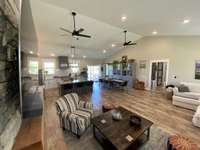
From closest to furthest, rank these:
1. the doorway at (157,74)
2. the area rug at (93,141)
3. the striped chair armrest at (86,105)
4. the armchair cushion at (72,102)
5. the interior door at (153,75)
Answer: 1. the area rug at (93,141)
2. the armchair cushion at (72,102)
3. the striped chair armrest at (86,105)
4. the doorway at (157,74)
5. the interior door at (153,75)

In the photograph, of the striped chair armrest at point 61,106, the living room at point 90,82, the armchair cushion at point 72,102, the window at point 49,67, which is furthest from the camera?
the window at point 49,67

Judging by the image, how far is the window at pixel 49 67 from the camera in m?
7.99

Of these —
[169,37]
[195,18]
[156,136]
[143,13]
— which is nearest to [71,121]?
[156,136]

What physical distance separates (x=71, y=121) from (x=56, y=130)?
2.34ft

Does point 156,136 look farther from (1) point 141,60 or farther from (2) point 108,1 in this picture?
(1) point 141,60

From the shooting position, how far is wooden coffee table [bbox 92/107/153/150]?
1.79 meters

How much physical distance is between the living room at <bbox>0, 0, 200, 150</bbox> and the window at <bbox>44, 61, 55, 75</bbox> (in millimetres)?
72

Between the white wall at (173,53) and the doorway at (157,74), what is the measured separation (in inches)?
11.0

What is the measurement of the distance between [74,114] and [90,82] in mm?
4390

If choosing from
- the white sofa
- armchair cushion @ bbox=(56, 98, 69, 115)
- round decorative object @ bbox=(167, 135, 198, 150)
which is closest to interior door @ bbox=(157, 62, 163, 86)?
the white sofa

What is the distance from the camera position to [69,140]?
2.45 metres

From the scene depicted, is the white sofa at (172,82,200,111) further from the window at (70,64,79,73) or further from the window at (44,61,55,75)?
the window at (44,61,55,75)

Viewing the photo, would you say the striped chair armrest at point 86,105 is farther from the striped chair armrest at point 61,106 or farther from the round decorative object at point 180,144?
the round decorative object at point 180,144

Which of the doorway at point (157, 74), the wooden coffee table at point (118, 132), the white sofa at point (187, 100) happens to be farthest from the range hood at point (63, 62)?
the white sofa at point (187, 100)
